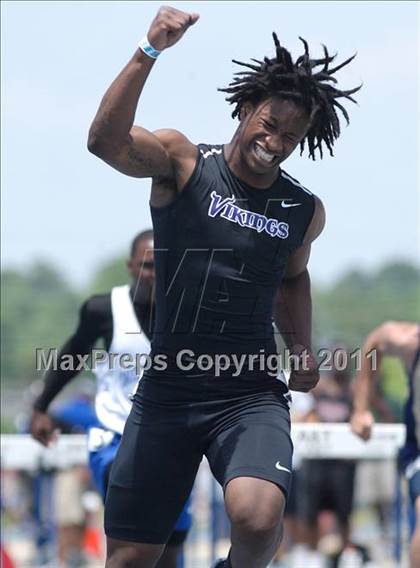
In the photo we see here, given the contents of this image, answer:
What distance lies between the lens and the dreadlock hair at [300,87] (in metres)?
5.55

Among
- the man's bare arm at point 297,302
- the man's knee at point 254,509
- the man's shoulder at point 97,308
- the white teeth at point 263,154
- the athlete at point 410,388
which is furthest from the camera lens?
the man's shoulder at point 97,308

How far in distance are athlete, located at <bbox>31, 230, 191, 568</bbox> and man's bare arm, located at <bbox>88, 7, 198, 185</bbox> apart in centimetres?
205

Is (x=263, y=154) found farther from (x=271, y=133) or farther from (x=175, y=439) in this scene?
(x=175, y=439)

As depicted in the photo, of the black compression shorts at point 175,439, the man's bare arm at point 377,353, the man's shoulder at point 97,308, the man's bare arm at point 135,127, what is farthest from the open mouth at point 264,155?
the man's bare arm at point 377,353

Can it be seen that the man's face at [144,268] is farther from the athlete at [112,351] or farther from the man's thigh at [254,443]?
the man's thigh at [254,443]

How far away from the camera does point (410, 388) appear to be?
749cm

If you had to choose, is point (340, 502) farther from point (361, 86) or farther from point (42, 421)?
point (361, 86)

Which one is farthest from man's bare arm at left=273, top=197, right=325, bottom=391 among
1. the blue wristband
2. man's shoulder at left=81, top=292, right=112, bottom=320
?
man's shoulder at left=81, top=292, right=112, bottom=320

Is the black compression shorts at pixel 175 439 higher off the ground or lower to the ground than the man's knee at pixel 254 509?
higher

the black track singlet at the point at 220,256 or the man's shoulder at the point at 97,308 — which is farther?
the man's shoulder at the point at 97,308

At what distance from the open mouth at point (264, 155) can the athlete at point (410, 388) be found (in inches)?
93.6

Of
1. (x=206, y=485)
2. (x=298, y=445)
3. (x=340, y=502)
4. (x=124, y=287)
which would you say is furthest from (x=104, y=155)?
(x=206, y=485)

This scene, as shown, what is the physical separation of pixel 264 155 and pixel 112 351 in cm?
235

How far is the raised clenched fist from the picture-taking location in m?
4.92
